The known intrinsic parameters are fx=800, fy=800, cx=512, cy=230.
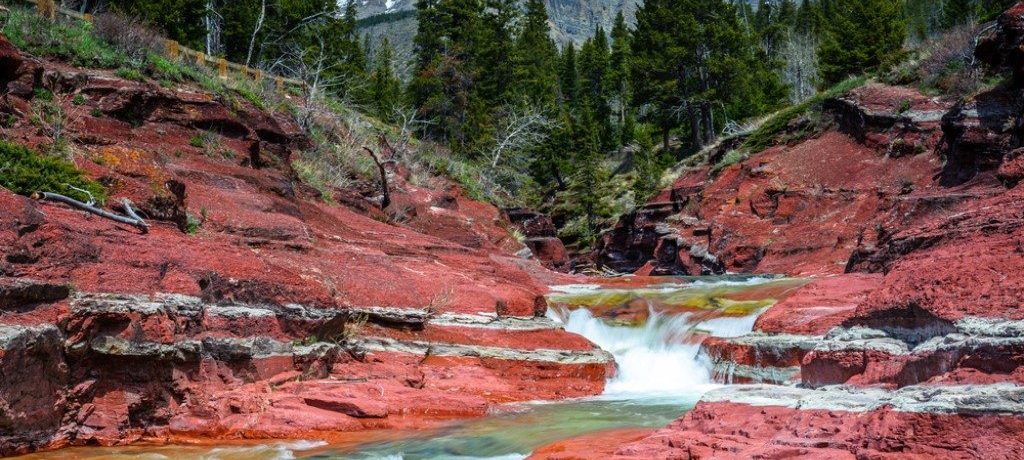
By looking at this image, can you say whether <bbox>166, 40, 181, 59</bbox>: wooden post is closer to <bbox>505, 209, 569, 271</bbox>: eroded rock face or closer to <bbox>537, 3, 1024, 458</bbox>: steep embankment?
<bbox>505, 209, 569, 271</bbox>: eroded rock face

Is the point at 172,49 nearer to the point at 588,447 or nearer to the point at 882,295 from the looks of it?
the point at 588,447

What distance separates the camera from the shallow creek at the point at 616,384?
9.13 metres

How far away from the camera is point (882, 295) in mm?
7555

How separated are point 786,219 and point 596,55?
52004 millimetres

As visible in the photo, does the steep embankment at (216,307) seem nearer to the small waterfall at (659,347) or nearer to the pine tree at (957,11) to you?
the small waterfall at (659,347)

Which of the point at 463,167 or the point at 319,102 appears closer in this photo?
the point at 319,102

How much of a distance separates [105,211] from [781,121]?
3112 cm

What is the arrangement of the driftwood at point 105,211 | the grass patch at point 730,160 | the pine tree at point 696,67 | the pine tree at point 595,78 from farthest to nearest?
the pine tree at point 595,78, the pine tree at point 696,67, the grass patch at point 730,160, the driftwood at point 105,211

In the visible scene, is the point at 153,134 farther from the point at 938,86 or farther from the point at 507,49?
the point at 507,49

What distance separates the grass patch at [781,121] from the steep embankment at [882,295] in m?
3.42

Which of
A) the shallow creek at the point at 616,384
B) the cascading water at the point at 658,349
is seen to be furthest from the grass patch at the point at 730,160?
the cascading water at the point at 658,349

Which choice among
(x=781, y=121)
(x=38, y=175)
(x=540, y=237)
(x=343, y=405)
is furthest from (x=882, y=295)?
(x=540, y=237)

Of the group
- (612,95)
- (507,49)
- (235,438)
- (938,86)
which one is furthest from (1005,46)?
(612,95)

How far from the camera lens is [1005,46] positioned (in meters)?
20.0
